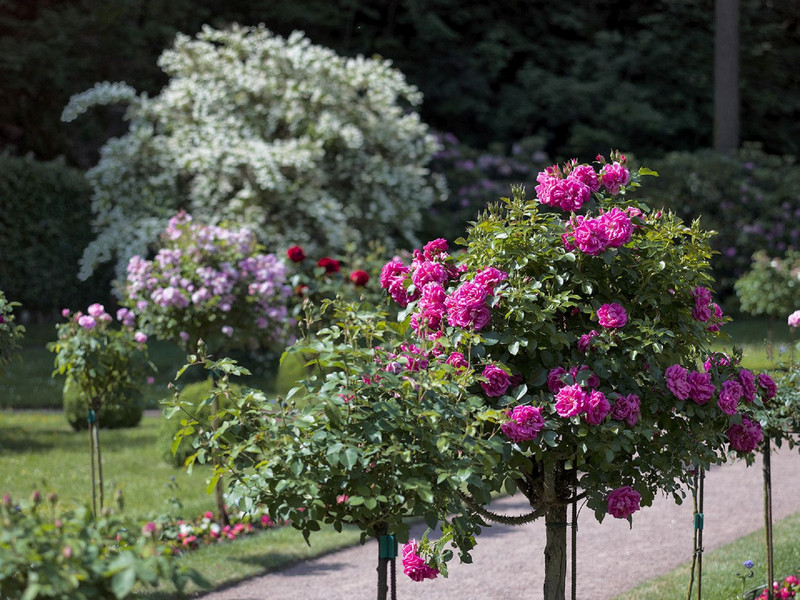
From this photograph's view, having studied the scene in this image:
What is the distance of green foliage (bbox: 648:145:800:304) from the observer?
15906 mm

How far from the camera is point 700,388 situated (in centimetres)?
359

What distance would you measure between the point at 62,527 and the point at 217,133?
10.8 meters

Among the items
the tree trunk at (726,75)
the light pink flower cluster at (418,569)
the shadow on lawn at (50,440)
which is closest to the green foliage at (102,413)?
the shadow on lawn at (50,440)

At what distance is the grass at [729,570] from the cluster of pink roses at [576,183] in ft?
7.34

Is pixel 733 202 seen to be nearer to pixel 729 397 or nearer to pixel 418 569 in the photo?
pixel 729 397

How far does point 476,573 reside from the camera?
577 centimetres

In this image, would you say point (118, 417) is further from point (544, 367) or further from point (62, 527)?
point (62, 527)

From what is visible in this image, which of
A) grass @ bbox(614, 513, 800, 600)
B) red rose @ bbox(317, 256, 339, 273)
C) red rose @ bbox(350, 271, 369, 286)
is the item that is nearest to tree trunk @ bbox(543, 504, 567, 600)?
grass @ bbox(614, 513, 800, 600)

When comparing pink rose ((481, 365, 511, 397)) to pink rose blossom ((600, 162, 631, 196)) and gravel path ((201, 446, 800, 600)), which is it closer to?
pink rose blossom ((600, 162, 631, 196))

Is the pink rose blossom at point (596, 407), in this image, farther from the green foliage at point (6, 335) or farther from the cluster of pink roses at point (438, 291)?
the green foliage at point (6, 335)

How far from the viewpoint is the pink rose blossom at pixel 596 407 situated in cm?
339

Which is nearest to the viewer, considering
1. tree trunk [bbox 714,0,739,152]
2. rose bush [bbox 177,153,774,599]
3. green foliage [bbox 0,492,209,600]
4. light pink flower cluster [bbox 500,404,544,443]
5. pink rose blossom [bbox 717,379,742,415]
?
green foliage [bbox 0,492,209,600]

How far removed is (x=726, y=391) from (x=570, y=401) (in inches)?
24.5

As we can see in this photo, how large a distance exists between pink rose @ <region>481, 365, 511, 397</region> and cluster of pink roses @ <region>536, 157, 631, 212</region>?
2.24ft
